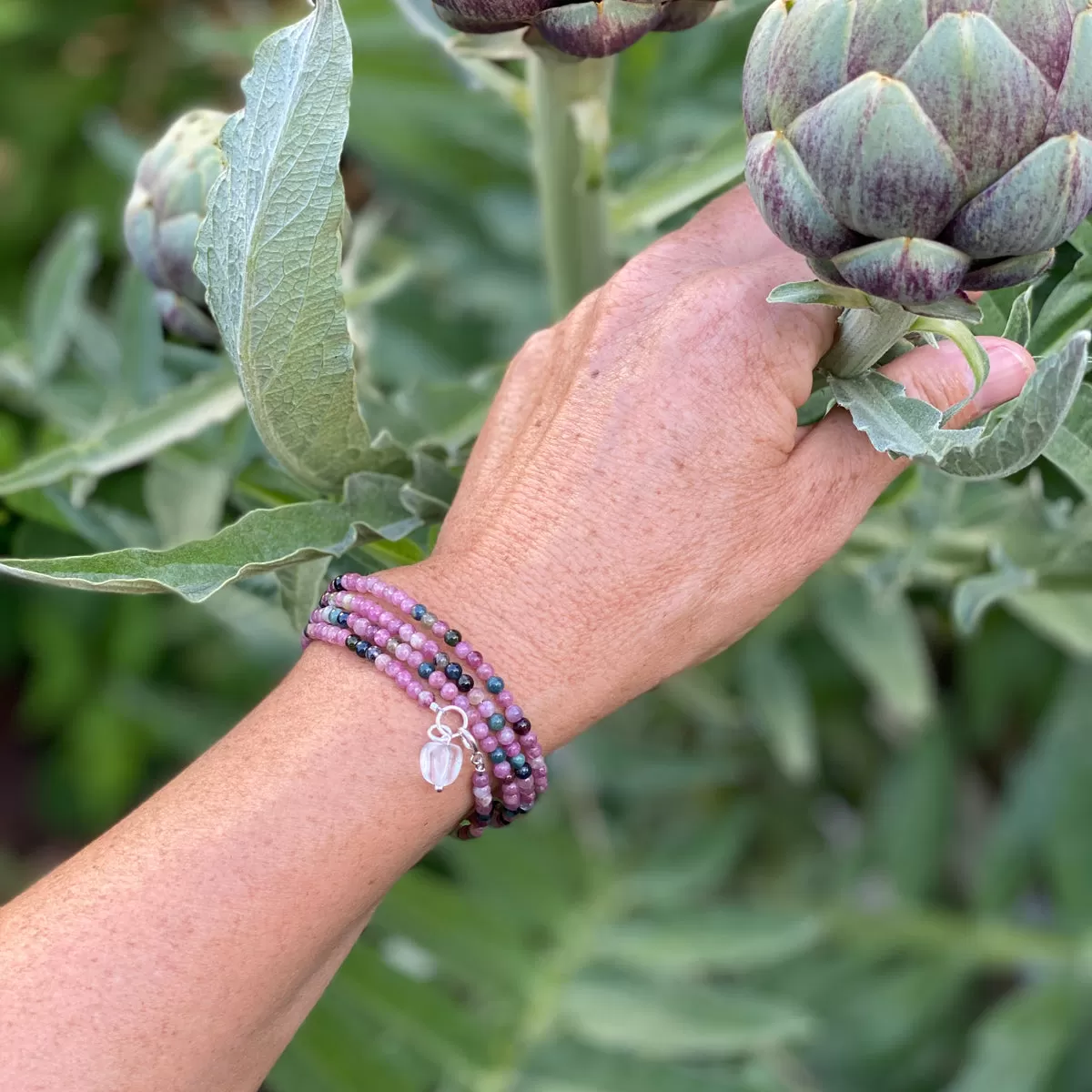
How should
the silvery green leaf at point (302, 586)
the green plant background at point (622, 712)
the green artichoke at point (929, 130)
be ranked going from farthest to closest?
the green plant background at point (622, 712) → the silvery green leaf at point (302, 586) → the green artichoke at point (929, 130)

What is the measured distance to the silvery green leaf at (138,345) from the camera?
0.65 metres

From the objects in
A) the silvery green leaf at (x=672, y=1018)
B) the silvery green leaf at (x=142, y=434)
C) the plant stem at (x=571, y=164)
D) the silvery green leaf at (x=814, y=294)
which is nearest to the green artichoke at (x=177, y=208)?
the silvery green leaf at (x=142, y=434)

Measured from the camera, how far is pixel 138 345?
2.17ft

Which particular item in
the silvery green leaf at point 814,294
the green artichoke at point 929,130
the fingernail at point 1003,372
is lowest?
the fingernail at point 1003,372

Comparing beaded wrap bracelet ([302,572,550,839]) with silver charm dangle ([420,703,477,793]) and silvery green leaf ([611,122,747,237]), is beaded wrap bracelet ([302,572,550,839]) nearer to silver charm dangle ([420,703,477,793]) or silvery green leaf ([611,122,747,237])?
silver charm dangle ([420,703,477,793])

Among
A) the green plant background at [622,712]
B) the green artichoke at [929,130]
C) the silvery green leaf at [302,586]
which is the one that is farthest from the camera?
the green plant background at [622,712]

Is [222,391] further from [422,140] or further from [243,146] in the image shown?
[422,140]

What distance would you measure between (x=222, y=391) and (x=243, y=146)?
0.17 m

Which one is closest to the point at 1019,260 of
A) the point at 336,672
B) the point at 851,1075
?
the point at 336,672

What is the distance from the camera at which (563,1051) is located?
73cm

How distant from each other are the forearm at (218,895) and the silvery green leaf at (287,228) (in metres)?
0.10

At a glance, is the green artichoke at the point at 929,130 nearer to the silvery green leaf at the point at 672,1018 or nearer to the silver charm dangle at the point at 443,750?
the silver charm dangle at the point at 443,750

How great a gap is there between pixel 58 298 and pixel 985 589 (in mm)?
489

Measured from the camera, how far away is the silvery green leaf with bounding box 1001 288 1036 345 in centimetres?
42
